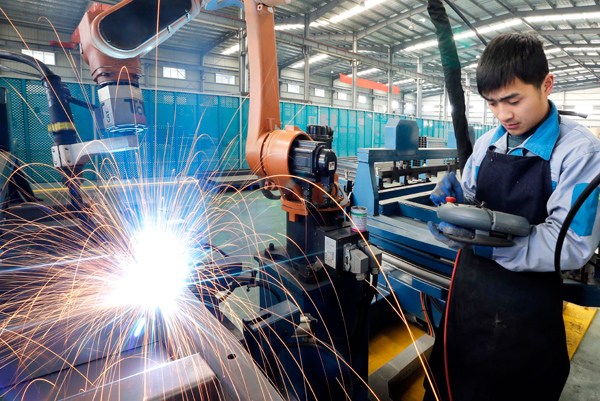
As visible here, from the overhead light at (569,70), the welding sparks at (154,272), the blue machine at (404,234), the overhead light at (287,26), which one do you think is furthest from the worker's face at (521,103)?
the overhead light at (569,70)

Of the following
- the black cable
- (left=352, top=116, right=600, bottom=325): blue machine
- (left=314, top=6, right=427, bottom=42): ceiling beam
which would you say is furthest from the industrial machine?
(left=314, top=6, right=427, bottom=42): ceiling beam

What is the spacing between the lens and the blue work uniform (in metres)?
0.93

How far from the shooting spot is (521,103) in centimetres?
101

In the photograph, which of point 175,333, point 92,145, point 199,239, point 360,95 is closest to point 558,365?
point 175,333

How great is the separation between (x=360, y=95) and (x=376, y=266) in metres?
20.1

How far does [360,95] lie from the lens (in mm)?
20047

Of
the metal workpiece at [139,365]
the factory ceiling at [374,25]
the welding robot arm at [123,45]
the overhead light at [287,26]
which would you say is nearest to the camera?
the metal workpiece at [139,365]

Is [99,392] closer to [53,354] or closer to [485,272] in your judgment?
[53,354]

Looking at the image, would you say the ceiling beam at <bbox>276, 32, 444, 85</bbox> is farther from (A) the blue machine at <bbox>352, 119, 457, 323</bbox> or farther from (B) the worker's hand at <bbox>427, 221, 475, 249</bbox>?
(B) the worker's hand at <bbox>427, 221, 475, 249</bbox>

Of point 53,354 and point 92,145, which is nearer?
point 53,354

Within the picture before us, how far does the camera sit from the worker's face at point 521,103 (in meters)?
1.00

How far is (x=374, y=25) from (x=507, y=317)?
452 inches

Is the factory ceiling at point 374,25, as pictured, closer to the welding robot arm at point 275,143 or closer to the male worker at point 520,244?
the welding robot arm at point 275,143

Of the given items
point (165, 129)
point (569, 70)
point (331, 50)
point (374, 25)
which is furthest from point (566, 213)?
point (569, 70)
